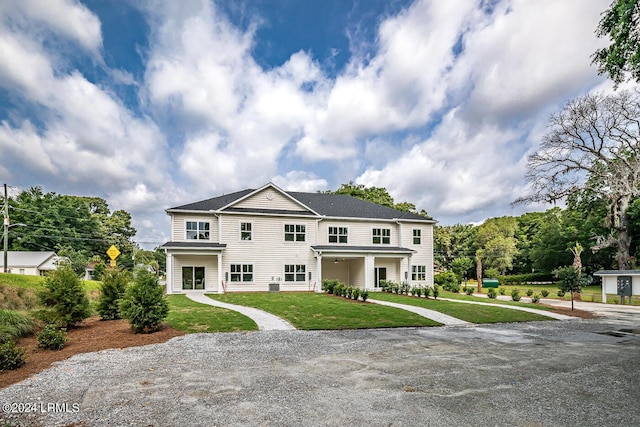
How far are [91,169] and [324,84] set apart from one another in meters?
17.8

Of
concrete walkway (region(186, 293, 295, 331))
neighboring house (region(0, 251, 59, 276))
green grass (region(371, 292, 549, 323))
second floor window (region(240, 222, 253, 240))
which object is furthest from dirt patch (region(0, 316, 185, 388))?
neighboring house (region(0, 251, 59, 276))

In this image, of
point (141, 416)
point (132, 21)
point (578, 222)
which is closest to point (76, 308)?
point (141, 416)

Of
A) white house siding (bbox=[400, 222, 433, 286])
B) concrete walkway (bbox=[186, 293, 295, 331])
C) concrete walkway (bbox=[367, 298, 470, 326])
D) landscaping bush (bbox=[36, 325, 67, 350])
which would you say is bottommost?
concrete walkway (bbox=[367, 298, 470, 326])

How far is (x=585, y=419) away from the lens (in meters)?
4.48

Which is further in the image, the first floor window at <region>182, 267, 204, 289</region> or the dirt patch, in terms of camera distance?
the first floor window at <region>182, 267, 204, 289</region>

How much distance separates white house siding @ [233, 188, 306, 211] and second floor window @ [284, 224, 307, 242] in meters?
1.37

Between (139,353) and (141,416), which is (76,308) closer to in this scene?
(139,353)

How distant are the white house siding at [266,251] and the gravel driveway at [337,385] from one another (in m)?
14.4

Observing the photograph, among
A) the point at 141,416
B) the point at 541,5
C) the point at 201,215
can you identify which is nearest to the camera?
the point at 141,416

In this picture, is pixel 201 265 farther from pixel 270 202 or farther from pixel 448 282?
pixel 448 282

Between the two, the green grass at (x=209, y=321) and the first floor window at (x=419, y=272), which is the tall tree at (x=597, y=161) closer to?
the first floor window at (x=419, y=272)

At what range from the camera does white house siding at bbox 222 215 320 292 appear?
77.4ft

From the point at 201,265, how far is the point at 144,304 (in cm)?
1368

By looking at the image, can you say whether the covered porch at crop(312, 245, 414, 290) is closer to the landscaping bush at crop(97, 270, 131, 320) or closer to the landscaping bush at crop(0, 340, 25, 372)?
the landscaping bush at crop(97, 270, 131, 320)
